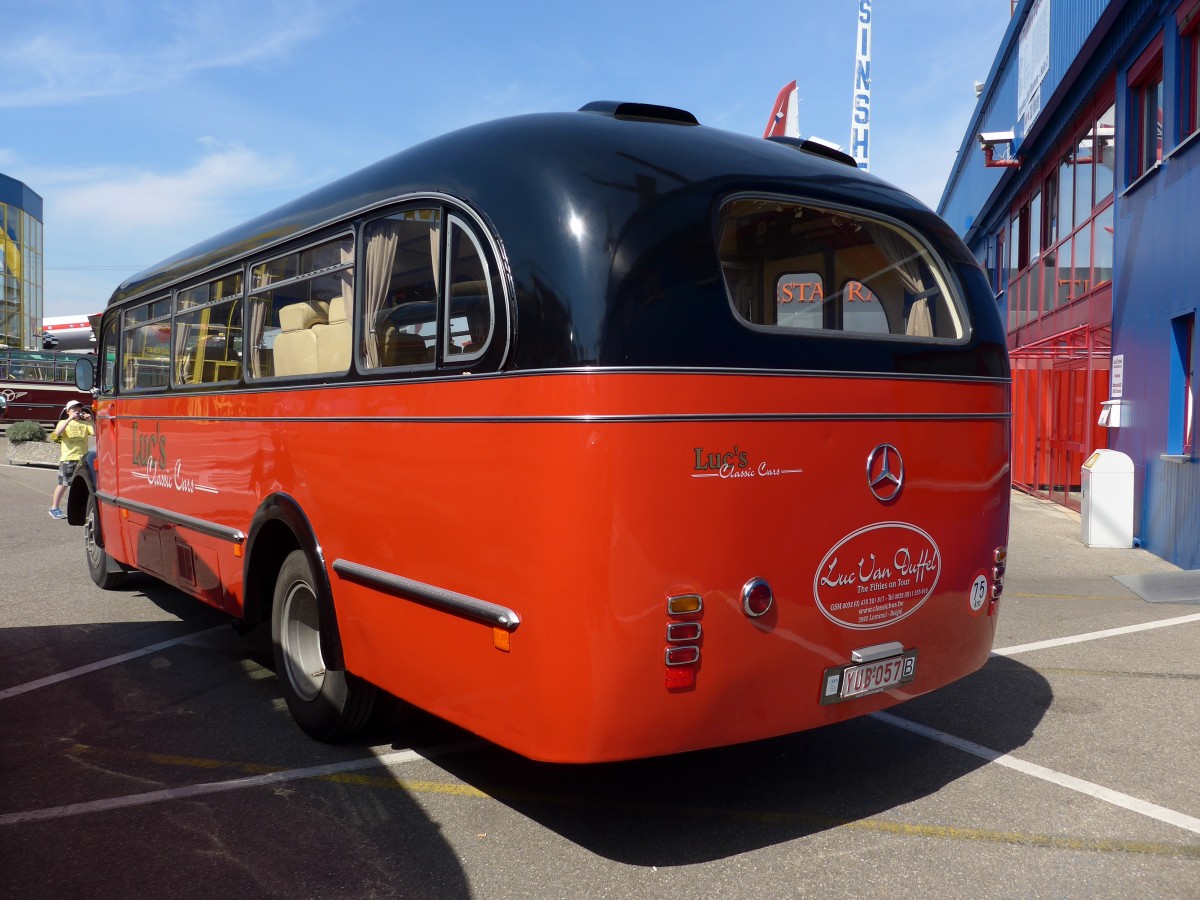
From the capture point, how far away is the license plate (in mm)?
3984

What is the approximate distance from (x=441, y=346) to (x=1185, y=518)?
9.16 meters

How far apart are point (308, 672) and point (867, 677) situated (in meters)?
2.73

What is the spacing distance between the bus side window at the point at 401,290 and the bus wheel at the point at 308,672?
1.20 m

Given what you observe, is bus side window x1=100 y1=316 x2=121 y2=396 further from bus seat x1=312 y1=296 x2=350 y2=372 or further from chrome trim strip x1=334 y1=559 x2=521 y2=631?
chrome trim strip x1=334 y1=559 x2=521 y2=631

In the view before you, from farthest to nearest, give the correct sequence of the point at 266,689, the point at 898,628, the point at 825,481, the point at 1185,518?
the point at 1185,518
the point at 266,689
the point at 898,628
the point at 825,481

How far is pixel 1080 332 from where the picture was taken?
50.6 ft

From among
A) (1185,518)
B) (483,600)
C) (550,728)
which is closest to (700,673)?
(550,728)

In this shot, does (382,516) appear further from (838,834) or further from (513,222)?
(838,834)

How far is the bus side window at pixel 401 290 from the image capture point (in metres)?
4.18

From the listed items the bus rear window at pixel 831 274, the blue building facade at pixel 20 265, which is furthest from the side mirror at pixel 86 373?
the blue building facade at pixel 20 265

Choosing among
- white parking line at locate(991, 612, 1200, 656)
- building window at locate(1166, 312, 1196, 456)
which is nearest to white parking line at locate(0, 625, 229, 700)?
white parking line at locate(991, 612, 1200, 656)

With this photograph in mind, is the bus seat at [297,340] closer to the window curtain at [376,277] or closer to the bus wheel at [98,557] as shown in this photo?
the window curtain at [376,277]

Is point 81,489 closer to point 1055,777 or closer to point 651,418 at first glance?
point 651,418

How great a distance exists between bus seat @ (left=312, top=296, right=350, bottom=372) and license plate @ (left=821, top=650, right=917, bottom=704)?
8.03 feet
